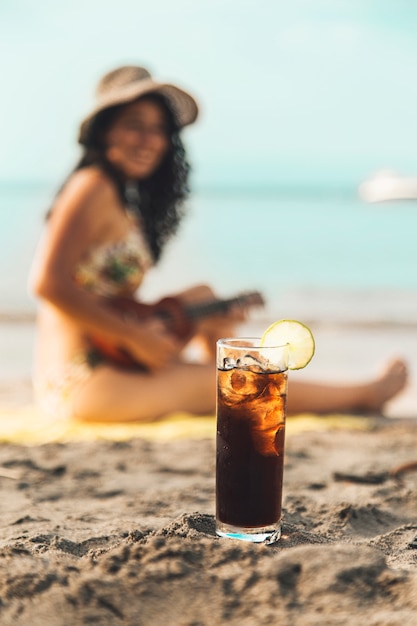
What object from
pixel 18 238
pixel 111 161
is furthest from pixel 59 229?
pixel 18 238

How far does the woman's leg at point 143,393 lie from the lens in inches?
165

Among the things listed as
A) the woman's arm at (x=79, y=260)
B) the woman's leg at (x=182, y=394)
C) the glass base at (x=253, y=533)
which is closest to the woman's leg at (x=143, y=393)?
the woman's leg at (x=182, y=394)

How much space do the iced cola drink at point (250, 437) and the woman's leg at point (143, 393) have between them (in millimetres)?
2232

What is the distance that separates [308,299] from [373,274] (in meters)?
2.96

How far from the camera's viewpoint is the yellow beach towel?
384 cm

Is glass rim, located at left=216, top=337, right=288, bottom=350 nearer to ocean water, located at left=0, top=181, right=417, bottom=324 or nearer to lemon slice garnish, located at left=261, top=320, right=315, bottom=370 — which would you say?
lemon slice garnish, located at left=261, top=320, right=315, bottom=370

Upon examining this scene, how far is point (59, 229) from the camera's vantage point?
13.4ft

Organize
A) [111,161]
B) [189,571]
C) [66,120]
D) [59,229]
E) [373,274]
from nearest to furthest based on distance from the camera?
[189,571]
[59,229]
[111,161]
[373,274]
[66,120]

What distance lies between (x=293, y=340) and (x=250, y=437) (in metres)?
0.27

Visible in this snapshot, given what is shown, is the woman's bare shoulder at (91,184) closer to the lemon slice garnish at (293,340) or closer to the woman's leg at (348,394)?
the woman's leg at (348,394)

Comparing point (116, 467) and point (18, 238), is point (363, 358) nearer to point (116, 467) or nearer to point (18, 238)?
point (116, 467)

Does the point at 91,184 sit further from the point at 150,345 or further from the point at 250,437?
the point at 250,437

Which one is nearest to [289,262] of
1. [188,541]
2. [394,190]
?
[394,190]

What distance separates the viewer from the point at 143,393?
4.24 meters
